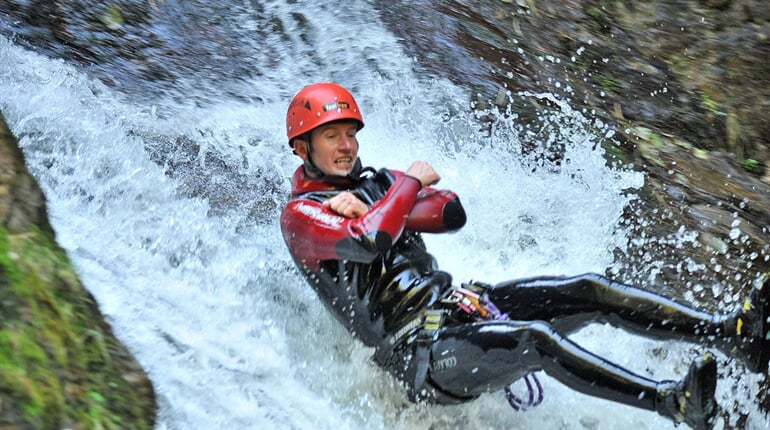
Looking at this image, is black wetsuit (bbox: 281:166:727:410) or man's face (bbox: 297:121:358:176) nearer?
black wetsuit (bbox: 281:166:727:410)

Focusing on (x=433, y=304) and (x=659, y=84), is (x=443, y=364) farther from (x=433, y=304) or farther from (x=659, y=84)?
(x=659, y=84)

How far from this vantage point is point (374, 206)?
394 centimetres

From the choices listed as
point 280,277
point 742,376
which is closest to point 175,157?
point 280,277

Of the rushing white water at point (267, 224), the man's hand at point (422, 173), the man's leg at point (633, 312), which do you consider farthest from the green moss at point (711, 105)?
the man's hand at point (422, 173)

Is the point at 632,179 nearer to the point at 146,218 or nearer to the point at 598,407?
the point at 598,407

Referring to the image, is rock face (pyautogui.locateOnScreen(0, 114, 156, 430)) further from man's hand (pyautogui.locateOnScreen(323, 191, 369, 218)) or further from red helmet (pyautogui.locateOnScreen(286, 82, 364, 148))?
red helmet (pyautogui.locateOnScreen(286, 82, 364, 148))

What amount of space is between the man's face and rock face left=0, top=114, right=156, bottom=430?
57.7 inches

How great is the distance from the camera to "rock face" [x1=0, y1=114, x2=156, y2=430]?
2656 mm

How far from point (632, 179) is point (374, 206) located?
9.42 ft

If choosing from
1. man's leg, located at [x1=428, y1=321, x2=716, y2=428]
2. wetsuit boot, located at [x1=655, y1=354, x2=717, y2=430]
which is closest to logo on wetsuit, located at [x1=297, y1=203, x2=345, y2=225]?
man's leg, located at [x1=428, y1=321, x2=716, y2=428]

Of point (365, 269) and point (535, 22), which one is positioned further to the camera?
point (535, 22)

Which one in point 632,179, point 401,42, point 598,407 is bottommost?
point 598,407

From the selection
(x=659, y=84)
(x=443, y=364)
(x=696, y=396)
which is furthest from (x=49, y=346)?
(x=659, y=84)

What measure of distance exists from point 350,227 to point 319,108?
882 millimetres
